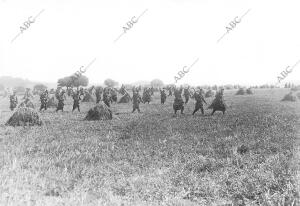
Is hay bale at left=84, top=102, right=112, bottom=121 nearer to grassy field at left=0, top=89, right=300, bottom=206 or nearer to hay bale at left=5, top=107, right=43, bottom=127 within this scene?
hay bale at left=5, top=107, right=43, bottom=127

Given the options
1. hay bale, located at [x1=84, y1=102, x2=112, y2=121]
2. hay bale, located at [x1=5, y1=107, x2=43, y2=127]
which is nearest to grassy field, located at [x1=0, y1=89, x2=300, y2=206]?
hay bale, located at [x1=5, y1=107, x2=43, y2=127]

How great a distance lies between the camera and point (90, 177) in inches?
357

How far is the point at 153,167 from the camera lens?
10.1m

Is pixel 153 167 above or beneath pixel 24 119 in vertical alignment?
beneath

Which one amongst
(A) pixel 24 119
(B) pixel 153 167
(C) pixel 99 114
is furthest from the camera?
(C) pixel 99 114

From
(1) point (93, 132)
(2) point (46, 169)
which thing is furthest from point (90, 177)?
(1) point (93, 132)

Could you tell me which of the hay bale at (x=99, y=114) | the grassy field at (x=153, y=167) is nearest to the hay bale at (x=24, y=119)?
the hay bale at (x=99, y=114)

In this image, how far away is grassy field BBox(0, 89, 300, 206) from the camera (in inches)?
303

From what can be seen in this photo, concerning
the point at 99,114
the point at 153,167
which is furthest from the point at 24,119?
the point at 153,167

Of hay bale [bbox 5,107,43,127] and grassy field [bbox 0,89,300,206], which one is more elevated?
hay bale [bbox 5,107,43,127]

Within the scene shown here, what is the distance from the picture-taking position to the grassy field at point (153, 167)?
25.2 ft

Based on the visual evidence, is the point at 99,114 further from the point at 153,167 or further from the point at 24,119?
the point at 153,167

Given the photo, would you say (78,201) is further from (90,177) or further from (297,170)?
(297,170)

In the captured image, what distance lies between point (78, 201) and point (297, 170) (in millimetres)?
5145
